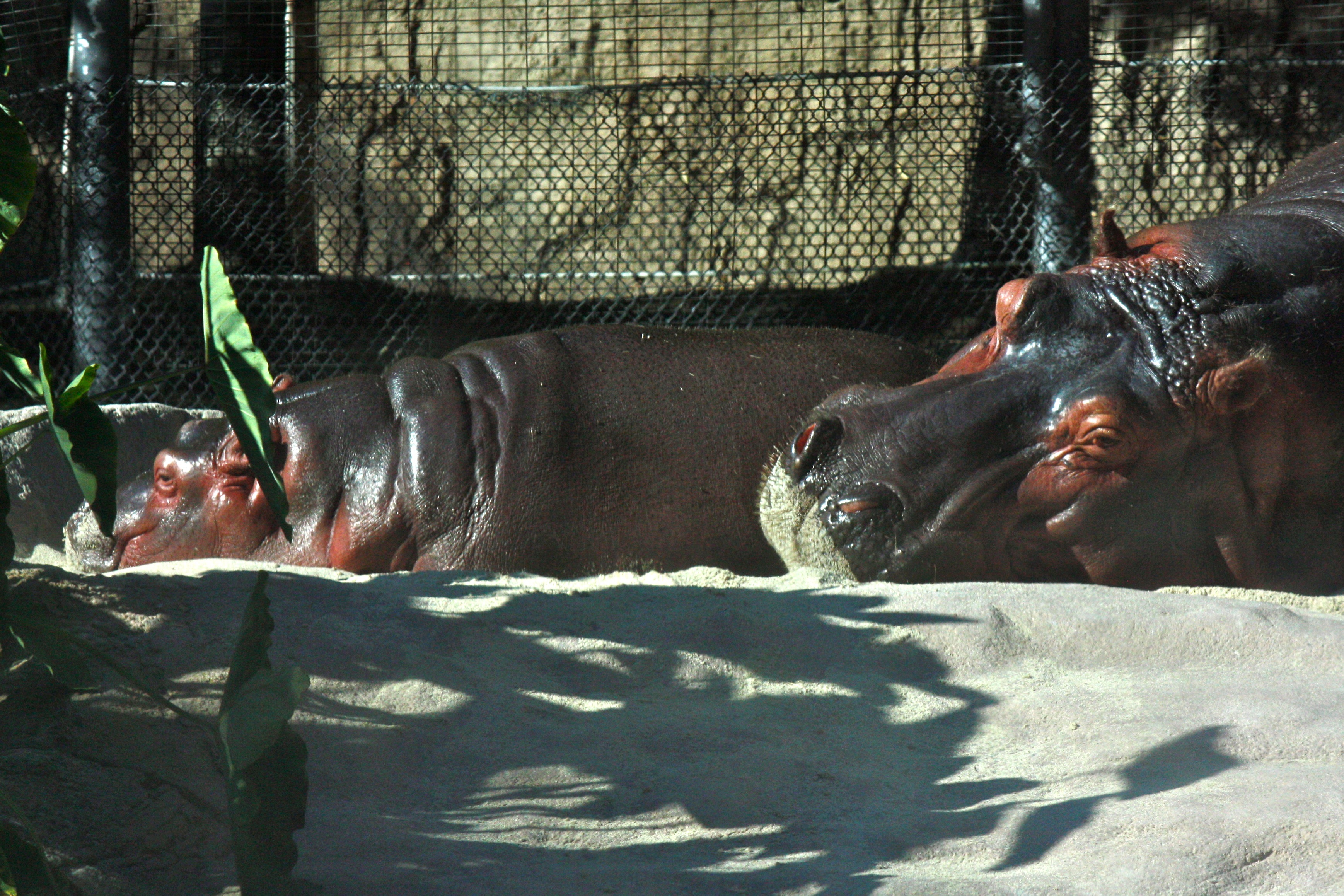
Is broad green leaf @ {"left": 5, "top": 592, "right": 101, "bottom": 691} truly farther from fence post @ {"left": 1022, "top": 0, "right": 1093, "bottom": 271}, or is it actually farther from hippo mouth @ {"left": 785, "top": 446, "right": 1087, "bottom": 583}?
fence post @ {"left": 1022, "top": 0, "right": 1093, "bottom": 271}

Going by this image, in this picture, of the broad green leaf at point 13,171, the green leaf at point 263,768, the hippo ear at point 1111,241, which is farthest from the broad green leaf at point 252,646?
the hippo ear at point 1111,241

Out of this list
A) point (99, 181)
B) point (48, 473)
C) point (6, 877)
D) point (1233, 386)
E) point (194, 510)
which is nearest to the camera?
point (6, 877)

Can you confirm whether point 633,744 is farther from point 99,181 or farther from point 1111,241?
point 99,181

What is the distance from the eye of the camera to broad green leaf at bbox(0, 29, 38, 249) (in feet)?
5.65

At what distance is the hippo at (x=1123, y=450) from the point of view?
304 centimetres

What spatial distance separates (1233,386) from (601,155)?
3477 millimetres

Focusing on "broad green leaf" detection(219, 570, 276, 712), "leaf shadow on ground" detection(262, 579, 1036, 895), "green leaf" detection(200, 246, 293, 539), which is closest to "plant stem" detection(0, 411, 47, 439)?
"green leaf" detection(200, 246, 293, 539)

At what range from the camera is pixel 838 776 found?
196 cm

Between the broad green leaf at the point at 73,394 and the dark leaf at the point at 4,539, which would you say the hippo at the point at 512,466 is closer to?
the dark leaf at the point at 4,539

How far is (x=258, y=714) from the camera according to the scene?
144 centimetres

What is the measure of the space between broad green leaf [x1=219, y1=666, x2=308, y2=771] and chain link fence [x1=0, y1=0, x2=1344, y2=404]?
381 centimetres

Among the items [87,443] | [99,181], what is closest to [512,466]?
[87,443]

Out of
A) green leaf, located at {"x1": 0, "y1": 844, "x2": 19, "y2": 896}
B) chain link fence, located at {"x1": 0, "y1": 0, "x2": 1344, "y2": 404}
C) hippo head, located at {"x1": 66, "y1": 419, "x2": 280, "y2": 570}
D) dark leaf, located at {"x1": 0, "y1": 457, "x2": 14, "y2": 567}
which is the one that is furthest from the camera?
chain link fence, located at {"x1": 0, "y1": 0, "x2": 1344, "y2": 404}

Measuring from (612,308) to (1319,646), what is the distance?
3.31 meters
